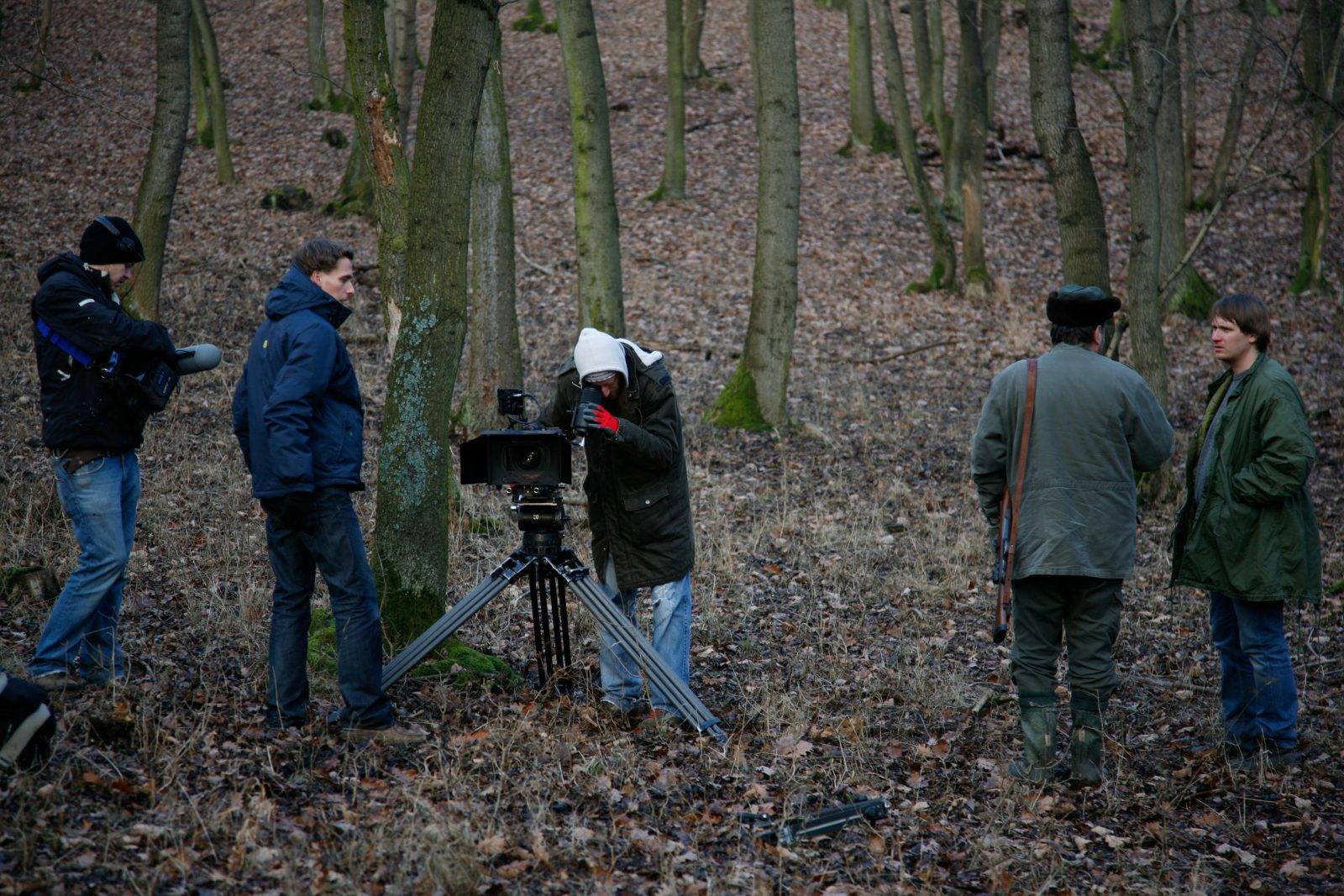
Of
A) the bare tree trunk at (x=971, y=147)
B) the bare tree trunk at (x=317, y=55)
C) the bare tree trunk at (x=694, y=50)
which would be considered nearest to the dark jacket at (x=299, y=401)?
the bare tree trunk at (x=971, y=147)

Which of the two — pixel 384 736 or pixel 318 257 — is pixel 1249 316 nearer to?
pixel 318 257

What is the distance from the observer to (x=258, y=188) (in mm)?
20141

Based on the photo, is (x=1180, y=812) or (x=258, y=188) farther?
(x=258, y=188)

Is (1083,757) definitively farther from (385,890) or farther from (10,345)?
(10,345)

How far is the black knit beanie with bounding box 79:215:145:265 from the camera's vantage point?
16.6 ft

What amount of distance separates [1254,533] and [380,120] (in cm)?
575

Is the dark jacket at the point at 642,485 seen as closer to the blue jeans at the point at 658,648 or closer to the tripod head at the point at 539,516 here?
the blue jeans at the point at 658,648

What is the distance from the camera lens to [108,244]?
508 cm

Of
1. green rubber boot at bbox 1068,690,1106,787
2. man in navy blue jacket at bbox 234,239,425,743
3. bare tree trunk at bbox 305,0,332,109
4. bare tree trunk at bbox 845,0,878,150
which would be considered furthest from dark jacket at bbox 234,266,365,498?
bare tree trunk at bbox 305,0,332,109

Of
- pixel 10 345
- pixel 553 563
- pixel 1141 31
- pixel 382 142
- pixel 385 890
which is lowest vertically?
pixel 385 890

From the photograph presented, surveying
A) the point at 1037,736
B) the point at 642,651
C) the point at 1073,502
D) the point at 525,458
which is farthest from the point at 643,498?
the point at 1037,736

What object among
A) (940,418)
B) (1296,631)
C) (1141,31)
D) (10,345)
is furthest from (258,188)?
(1296,631)

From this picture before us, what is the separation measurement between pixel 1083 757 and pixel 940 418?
7778 millimetres

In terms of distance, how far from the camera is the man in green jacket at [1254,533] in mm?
5133
